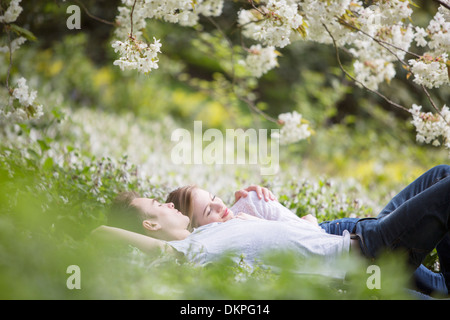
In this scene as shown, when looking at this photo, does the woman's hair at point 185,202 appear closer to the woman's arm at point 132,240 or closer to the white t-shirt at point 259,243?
the white t-shirt at point 259,243

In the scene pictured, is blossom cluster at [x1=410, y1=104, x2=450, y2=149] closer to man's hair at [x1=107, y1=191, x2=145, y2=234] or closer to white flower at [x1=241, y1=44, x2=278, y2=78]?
white flower at [x1=241, y1=44, x2=278, y2=78]

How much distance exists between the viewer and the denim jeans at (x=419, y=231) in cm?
200

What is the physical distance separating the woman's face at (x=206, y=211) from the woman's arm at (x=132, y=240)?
0.44 meters

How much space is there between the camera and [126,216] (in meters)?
2.40

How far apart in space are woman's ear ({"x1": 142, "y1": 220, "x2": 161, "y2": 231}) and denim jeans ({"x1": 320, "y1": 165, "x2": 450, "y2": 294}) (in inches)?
40.5

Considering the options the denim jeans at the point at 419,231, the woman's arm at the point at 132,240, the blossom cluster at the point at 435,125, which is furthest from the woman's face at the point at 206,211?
the blossom cluster at the point at 435,125

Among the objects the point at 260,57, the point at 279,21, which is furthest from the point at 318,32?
the point at 260,57

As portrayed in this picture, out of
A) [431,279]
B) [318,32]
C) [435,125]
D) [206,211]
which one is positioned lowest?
[431,279]

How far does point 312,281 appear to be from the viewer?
1.57 m

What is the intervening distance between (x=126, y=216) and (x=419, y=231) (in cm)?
145

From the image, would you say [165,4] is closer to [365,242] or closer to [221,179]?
[365,242]

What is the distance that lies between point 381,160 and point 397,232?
5400mm

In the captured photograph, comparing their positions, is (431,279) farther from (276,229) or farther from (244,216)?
(244,216)
